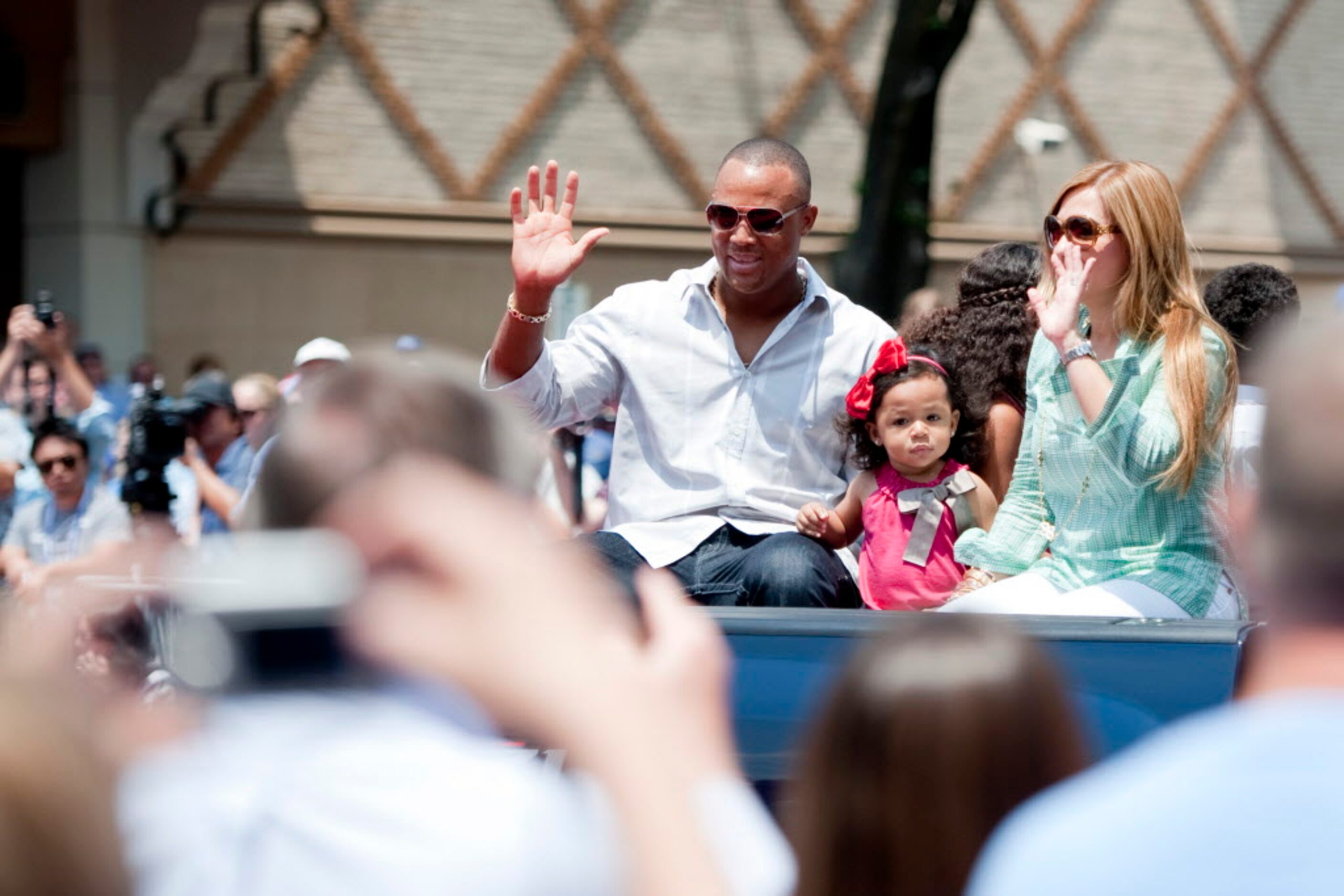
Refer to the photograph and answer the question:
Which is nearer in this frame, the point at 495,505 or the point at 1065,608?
the point at 495,505

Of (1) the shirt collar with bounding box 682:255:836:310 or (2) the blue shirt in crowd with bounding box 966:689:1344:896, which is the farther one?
(1) the shirt collar with bounding box 682:255:836:310

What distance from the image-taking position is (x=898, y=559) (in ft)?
13.5

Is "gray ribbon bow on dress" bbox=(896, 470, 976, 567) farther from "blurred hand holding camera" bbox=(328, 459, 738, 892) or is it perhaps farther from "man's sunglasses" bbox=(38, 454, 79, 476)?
"man's sunglasses" bbox=(38, 454, 79, 476)

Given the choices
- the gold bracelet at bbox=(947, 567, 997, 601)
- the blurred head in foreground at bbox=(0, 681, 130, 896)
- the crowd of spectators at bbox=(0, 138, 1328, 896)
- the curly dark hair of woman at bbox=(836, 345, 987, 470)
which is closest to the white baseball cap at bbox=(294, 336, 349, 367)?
the curly dark hair of woman at bbox=(836, 345, 987, 470)

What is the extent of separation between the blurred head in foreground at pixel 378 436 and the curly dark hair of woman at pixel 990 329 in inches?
113

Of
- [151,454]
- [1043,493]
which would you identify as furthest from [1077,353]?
[151,454]

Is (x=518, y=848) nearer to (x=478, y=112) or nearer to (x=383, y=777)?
(x=383, y=777)

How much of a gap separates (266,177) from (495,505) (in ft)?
43.8

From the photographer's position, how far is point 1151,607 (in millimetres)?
3584

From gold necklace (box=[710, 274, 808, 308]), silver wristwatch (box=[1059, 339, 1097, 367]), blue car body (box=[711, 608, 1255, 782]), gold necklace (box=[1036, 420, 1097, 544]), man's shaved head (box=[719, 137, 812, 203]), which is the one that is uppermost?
man's shaved head (box=[719, 137, 812, 203])

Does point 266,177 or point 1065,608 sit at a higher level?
point 266,177

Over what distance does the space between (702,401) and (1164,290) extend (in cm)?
120

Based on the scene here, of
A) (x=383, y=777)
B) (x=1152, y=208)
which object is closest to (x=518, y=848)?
(x=383, y=777)

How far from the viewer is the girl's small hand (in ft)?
13.8
